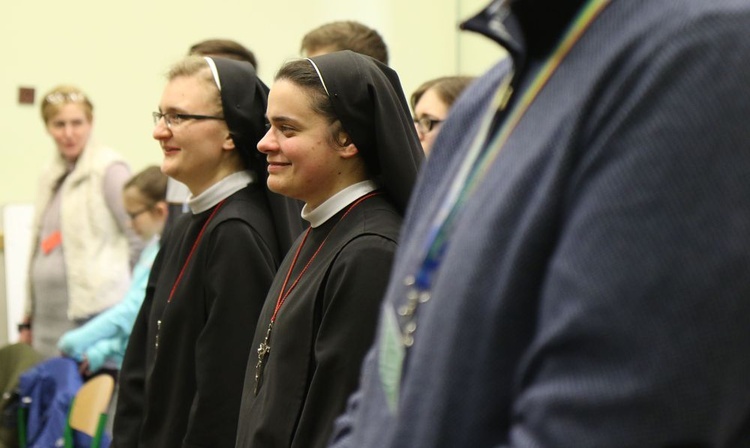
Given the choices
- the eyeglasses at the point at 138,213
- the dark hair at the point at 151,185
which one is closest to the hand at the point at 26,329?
the eyeglasses at the point at 138,213

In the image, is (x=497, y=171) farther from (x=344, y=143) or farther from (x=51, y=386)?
(x=51, y=386)

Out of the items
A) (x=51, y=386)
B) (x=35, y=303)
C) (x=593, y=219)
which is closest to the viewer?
(x=593, y=219)

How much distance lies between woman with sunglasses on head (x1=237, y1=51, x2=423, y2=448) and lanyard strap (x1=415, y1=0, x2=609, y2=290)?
120 centimetres

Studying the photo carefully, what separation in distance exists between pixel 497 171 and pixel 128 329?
3787mm

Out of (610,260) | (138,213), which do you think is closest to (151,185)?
(138,213)

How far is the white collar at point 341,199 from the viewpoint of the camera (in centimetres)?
264

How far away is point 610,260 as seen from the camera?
966mm

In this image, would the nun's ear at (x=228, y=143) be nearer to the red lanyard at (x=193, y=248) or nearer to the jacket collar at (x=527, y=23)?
the red lanyard at (x=193, y=248)

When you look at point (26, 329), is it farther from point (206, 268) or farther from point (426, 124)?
point (206, 268)

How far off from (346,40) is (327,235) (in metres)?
1.40

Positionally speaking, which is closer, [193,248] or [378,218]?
[378,218]

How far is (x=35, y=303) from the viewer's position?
229 inches

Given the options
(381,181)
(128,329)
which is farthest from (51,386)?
(381,181)

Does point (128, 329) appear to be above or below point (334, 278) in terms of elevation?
below
